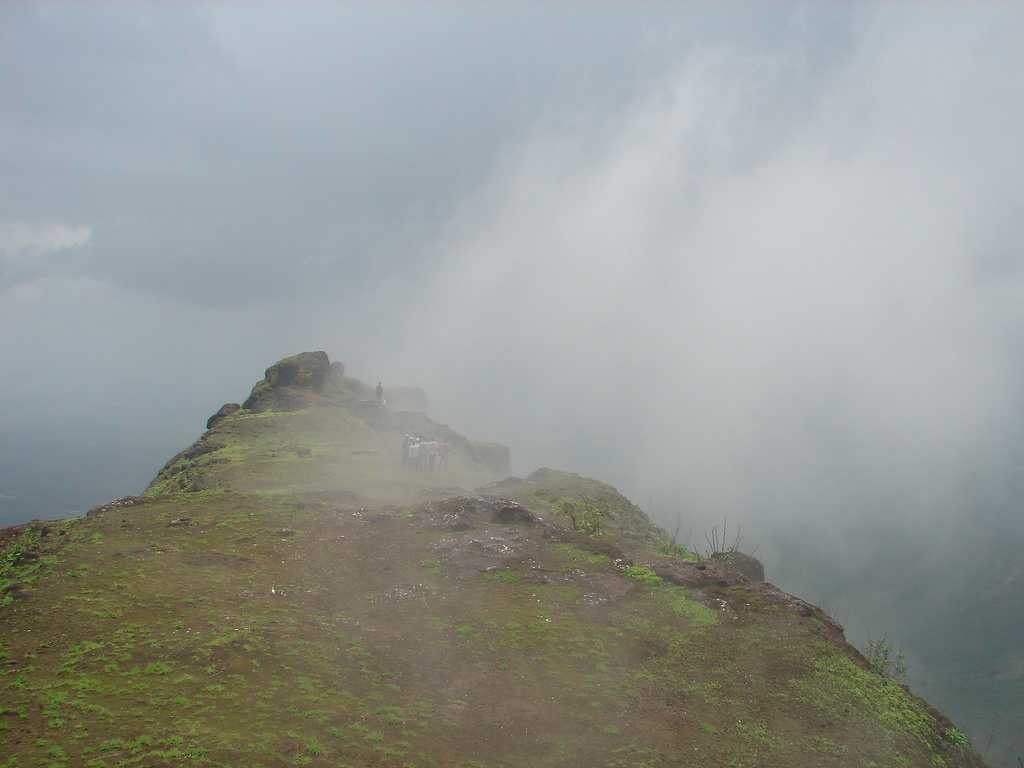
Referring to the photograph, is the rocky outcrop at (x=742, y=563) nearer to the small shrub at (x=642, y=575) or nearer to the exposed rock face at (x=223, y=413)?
the small shrub at (x=642, y=575)

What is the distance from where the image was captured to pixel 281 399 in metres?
78.9

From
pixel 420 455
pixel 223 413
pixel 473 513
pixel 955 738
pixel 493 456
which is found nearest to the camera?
pixel 955 738

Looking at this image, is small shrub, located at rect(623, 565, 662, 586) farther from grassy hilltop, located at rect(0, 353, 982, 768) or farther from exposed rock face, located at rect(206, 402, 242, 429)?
exposed rock face, located at rect(206, 402, 242, 429)

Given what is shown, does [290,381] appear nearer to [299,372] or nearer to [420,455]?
[299,372]

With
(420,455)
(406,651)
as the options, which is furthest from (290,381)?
(406,651)

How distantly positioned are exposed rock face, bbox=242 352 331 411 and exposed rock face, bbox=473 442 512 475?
2472cm

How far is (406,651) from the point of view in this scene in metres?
23.5

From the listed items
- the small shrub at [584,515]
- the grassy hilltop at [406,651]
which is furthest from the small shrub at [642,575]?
the small shrub at [584,515]

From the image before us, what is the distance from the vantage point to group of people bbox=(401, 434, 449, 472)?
210ft

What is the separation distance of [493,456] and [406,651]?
71.8 m

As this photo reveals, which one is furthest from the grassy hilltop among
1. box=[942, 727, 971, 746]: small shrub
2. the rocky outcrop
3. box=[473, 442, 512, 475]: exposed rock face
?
box=[473, 442, 512, 475]: exposed rock face

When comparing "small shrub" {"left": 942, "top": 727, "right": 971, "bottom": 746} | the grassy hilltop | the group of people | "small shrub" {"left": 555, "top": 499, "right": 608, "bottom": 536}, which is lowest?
"small shrub" {"left": 942, "top": 727, "right": 971, "bottom": 746}

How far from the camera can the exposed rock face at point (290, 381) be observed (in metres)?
79.5

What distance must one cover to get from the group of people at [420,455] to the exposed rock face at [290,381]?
67.8 feet
